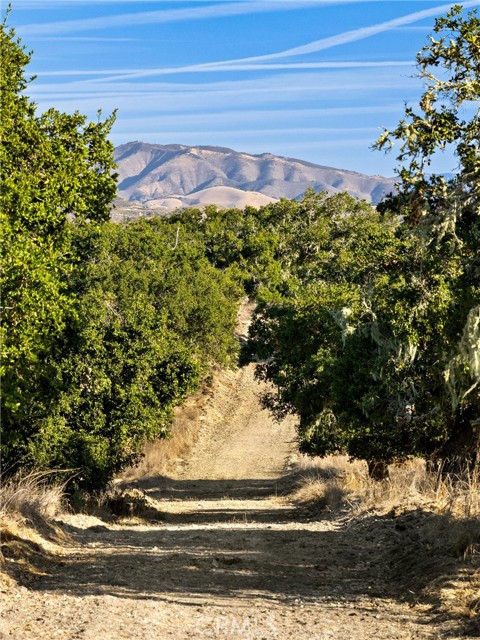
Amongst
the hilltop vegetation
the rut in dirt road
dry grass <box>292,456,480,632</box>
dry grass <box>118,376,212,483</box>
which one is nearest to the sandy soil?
the rut in dirt road

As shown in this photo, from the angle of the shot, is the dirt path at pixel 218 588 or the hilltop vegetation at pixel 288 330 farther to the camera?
the hilltop vegetation at pixel 288 330

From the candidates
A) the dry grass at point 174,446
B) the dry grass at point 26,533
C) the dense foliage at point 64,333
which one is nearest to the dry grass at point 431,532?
the dry grass at point 26,533

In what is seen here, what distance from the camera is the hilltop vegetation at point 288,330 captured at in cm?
1059

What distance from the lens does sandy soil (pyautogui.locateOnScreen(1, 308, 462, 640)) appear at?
855 centimetres

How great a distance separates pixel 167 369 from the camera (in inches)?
959

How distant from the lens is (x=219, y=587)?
35.0 feet

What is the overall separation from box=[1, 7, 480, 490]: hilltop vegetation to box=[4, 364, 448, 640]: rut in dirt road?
2.58 metres

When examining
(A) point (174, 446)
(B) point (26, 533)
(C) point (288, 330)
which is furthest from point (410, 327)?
(A) point (174, 446)

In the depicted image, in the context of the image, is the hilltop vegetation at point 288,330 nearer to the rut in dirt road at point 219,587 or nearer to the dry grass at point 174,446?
the rut in dirt road at point 219,587

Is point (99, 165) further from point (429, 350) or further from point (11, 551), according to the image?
point (11, 551)

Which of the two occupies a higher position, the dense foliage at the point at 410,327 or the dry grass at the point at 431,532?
the dense foliage at the point at 410,327

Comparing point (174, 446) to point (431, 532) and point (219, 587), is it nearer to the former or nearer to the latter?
point (431, 532)

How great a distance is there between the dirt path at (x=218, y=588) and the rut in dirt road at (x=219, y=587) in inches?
0.5

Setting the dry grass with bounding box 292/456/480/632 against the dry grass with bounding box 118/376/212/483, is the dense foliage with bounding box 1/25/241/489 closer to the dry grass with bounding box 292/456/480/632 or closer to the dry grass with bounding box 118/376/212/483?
the dry grass with bounding box 292/456/480/632
